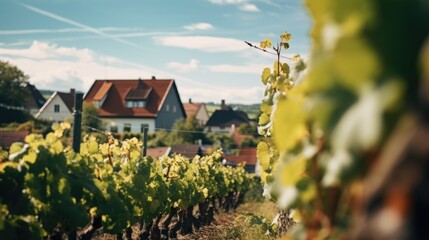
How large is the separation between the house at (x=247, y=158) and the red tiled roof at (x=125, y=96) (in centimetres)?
1055

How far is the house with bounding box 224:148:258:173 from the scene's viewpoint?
51947 mm

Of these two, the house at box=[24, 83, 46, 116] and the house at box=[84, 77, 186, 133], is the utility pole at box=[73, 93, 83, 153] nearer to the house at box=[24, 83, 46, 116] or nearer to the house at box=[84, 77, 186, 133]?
the house at box=[84, 77, 186, 133]

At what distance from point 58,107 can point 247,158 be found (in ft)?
72.3

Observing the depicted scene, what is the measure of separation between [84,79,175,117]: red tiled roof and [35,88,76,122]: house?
2191mm

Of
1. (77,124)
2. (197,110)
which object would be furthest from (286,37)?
(197,110)

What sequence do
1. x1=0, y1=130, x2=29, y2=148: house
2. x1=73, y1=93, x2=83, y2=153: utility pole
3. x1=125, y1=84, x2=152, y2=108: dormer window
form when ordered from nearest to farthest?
x1=73, y1=93, x2=83, y2=153: utility pole < x1=0, y1=130, x2=29, y2=148: house < x1=125, y1=84, x2=152, y2=108: dormer window

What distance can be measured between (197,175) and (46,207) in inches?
381

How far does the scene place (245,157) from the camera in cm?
5375

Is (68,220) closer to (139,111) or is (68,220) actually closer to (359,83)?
(359,83)

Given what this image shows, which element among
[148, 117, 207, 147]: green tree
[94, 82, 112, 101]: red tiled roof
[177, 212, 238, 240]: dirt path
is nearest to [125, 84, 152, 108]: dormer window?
[94, 82, 112, 101]: red tiled roof

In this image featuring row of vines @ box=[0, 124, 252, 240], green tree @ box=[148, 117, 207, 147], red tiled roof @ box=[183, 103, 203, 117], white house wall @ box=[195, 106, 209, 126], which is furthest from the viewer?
white house wall @ box=[195, 106, 209, 126]

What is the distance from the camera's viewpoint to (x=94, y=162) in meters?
6.93

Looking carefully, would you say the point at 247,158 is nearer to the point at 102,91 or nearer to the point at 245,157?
the point at 245,157

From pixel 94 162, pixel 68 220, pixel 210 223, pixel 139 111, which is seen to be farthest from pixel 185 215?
pixel 139 111
